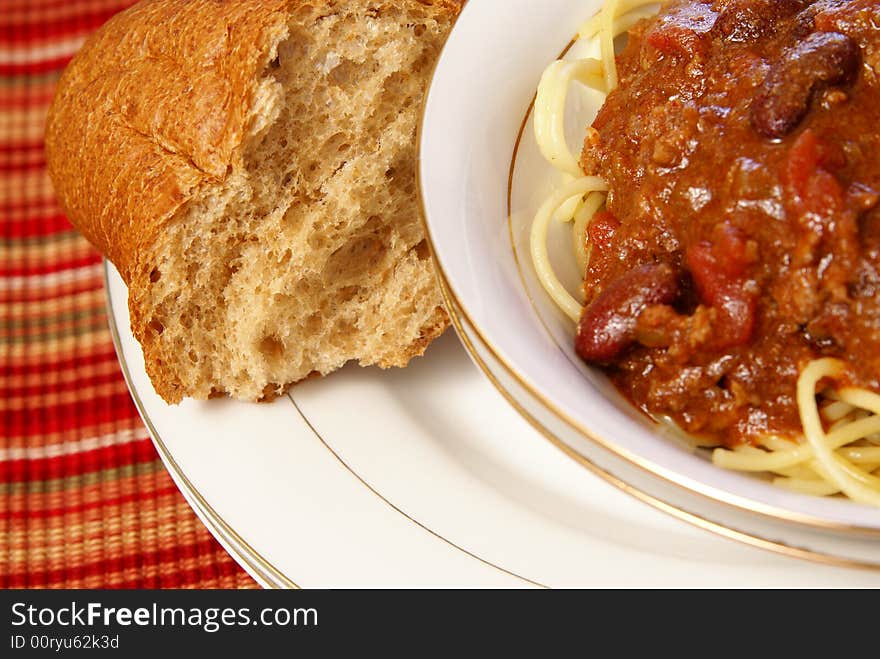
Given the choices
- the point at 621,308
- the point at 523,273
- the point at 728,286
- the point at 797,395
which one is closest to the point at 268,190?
the point at 523,273

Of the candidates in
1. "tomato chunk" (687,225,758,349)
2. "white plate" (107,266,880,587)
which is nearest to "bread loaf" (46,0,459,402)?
"white plate" (107,266,880,587)

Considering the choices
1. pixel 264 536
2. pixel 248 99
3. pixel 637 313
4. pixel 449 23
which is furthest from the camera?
pixel 449 23

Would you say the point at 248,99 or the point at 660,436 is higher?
the point at 248,99

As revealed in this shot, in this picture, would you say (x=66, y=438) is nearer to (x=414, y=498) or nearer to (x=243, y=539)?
(x=243, y=539)

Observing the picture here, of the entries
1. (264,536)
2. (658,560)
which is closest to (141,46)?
(264,536)

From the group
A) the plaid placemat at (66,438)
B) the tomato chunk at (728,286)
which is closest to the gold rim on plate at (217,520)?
the plaid placemat at (66,438)

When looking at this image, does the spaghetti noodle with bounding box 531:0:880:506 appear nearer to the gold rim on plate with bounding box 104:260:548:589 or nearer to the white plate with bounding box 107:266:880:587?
the white plate with bounding box 107:266:880:587

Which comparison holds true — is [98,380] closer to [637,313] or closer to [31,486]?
[31,486]
